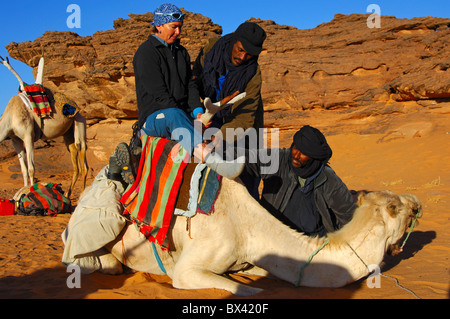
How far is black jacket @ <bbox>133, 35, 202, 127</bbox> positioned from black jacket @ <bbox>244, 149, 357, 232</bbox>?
0.94 meters

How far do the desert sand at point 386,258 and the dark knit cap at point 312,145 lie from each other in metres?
1.17

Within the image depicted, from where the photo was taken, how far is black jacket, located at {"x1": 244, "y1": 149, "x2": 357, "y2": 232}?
139 inches

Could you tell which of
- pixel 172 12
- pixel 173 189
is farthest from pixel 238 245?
pixel 172 12

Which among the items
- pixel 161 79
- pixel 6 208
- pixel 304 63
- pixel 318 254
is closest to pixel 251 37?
pixel 161 79

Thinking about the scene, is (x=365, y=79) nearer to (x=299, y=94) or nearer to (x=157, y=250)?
(x=299, y=94)

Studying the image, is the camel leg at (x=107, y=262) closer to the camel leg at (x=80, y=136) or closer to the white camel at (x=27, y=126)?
the white camel at (x=27, y=126)

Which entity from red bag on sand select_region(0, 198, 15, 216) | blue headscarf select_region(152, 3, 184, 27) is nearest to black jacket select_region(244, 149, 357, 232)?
blue headscarf select_region(152, 3, 184, 27)

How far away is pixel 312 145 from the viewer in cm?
364

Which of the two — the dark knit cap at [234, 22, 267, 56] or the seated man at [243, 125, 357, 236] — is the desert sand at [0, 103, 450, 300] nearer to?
the seated man at [243, 125, 357, 236]

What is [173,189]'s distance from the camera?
10.5 feet

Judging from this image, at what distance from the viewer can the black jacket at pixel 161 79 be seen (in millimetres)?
3568

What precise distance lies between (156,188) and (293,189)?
1.37 meters
